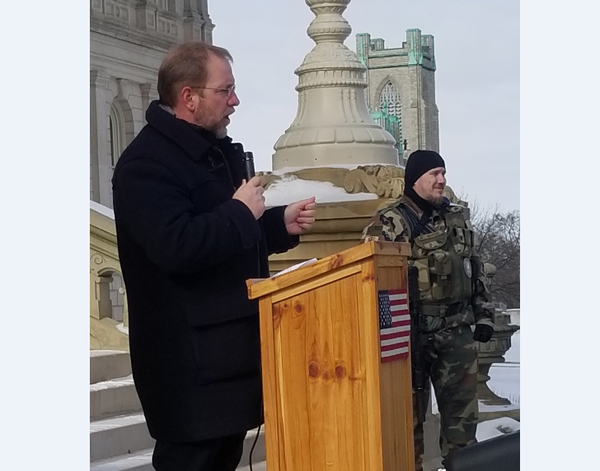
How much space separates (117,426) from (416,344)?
1.32 m

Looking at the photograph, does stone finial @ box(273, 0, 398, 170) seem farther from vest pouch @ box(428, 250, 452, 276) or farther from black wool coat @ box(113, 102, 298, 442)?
black wool coat @ box(113, 102, 298, 442)

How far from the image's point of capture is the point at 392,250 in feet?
11.1

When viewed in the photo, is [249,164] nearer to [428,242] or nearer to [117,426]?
[428,242]

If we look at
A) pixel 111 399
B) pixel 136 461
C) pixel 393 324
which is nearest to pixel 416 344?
pixel 136 461

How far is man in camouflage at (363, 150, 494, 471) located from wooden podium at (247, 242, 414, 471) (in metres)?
1.85

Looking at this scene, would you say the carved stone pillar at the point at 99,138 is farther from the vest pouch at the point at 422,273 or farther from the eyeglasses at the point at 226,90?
Answer: the eyeglasses at the point at 226,90

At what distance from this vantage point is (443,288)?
5266mm

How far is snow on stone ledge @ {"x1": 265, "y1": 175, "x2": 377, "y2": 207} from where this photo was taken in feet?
22.4

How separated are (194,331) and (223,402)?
22 cm

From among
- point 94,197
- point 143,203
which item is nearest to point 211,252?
point 143,203

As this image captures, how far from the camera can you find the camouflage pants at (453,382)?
5.27 metres

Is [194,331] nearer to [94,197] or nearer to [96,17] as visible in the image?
[94,197]

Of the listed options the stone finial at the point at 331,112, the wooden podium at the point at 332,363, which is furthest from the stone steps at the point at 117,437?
the stone finial at the point at 331,112

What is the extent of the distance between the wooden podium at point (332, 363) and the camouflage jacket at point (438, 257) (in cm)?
183
